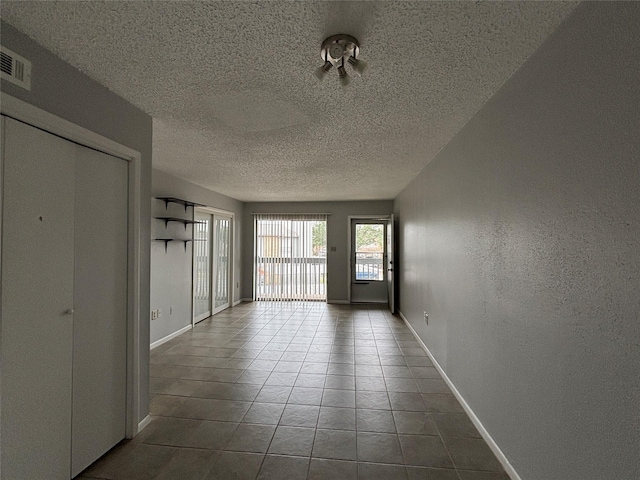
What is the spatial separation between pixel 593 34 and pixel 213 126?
2.40 m

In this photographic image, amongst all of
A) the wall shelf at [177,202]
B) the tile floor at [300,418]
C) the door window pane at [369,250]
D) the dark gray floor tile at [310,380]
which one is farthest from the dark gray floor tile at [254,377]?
the door window pane at [369,250]

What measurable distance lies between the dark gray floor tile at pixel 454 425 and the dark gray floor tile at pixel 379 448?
382 millimetres

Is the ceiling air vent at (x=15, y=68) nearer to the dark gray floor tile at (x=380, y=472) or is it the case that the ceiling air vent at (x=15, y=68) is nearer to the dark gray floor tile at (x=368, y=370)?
the dark gray floor tile at (x=380, y=472)

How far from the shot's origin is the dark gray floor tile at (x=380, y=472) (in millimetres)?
1789

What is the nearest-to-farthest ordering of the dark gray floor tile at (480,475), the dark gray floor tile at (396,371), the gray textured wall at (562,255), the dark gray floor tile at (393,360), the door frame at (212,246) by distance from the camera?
the gray textured wall at (562,255), the dark gray floor tile at (480,475), the dark gray floor tile at (396,371), the dark gray floor tile at (393,360), the door frame at (212,246)

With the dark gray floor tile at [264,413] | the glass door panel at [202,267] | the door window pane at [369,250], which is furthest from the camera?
the door window pane at [369,250]

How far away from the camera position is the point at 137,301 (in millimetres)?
2180

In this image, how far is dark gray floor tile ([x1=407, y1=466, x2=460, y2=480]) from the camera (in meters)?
1.78

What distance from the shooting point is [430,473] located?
71.6 inches

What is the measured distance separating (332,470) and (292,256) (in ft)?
17.9

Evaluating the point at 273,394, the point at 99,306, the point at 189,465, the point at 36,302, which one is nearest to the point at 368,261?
the point at 273,394

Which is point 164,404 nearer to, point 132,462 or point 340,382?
point 132,462

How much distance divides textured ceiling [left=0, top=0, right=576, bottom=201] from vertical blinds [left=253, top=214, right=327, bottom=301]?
163 inches

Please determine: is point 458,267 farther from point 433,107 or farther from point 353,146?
point 353,146
